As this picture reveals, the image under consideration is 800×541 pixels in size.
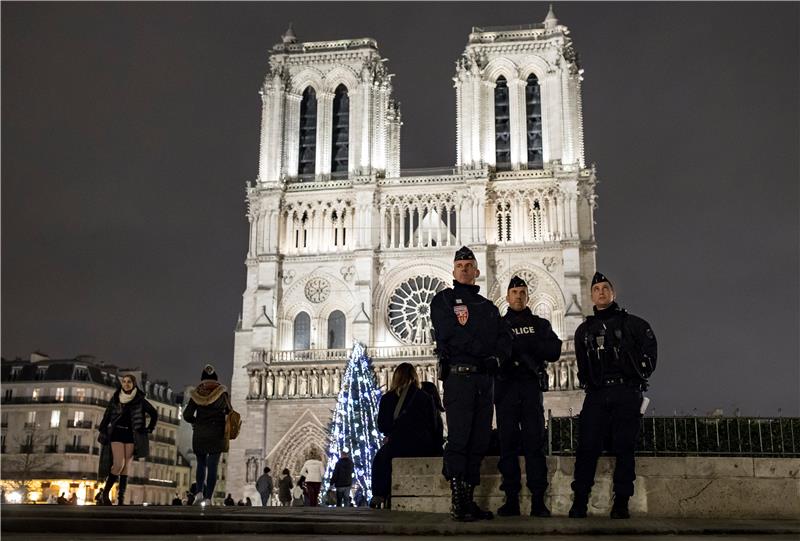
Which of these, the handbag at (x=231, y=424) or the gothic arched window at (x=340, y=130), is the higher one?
the gothic arched window at (x=340, y=130)

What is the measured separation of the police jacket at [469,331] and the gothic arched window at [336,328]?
92.3 feet

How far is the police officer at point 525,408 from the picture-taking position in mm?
7246

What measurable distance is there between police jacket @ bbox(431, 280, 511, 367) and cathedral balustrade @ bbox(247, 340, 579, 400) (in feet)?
84.0

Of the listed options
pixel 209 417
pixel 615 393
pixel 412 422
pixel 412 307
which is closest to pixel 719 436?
pixel 615 393

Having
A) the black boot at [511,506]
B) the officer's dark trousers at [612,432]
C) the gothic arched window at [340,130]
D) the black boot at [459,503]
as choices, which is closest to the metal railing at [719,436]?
the officer's dark trousers at [612,432]

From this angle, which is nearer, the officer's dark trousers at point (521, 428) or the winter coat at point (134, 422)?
the officer's dark trousers at point (521, 428)

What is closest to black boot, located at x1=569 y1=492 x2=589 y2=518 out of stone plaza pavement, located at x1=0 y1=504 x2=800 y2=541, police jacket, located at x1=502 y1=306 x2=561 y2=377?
stone plaza pavement, located at x1=0 y1=504 x2=800 y2=541

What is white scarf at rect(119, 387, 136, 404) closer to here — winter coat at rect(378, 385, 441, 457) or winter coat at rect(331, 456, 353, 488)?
winter coat at rect(378, 385, 441, 457)

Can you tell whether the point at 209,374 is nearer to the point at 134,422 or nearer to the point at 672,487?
the point at 134,422

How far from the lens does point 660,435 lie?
8516mm

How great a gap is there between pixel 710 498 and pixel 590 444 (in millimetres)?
1671

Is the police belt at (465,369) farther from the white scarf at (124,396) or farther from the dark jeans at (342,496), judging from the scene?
the dark jeans at (342,496)

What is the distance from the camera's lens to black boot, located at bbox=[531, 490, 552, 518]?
7199 mm

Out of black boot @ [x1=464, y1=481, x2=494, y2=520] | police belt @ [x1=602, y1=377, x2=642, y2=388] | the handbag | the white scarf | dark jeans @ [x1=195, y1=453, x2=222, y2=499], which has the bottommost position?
black boot @ [x1=464, y1=481, x2=494, y2=520]
